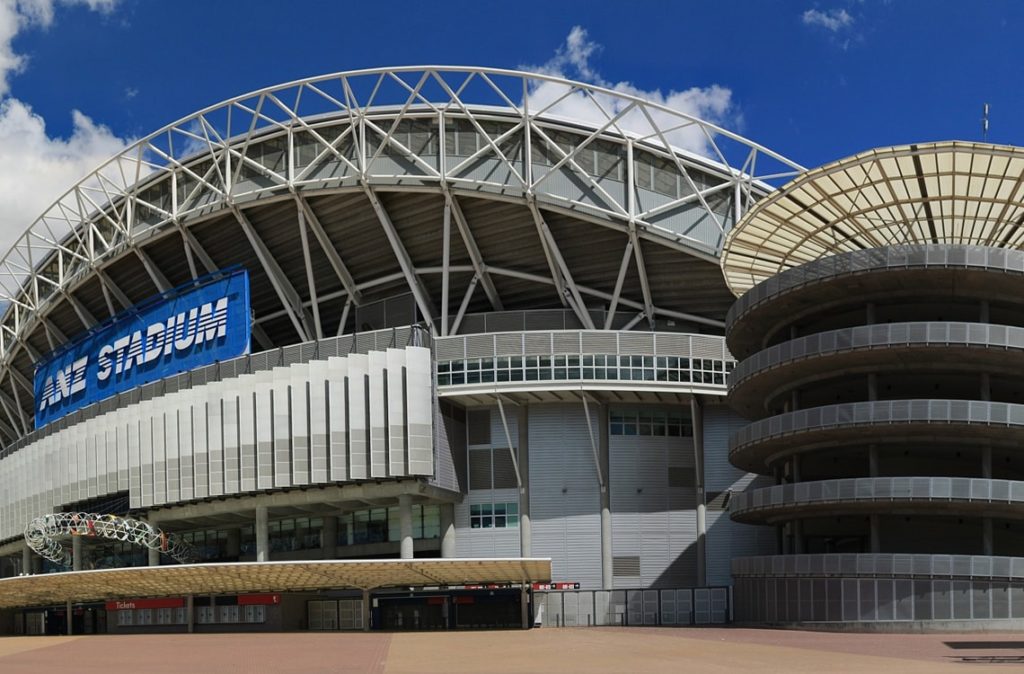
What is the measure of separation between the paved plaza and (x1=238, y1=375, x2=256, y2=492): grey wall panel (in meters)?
14.2

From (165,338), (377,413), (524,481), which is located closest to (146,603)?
(377,413)

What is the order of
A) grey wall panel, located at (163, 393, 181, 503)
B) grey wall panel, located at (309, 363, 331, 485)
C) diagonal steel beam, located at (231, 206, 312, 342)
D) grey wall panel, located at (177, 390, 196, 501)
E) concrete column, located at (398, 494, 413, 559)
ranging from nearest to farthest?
concrete column, located at (398, 494, 413, 559), grey wall panel, located at (309, 363, 331, 485), grey wall panel, located at (177, 390, 196, 501), grey wall panel, located at (163, 393, 181, 503), diagonal steel beam, located at (231, 206, 312, 342)

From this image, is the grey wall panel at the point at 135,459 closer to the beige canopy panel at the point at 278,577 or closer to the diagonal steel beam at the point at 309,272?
the beige canopy panel at the point at 278,577

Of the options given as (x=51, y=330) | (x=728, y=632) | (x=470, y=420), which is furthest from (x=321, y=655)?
(x=51, y=330)

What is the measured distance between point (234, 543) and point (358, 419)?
71.4ft

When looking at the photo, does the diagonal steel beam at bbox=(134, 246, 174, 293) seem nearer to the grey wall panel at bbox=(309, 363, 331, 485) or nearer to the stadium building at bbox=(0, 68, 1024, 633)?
the stadium building at bbox=(0, 68, 1024, 633)

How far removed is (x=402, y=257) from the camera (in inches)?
3182

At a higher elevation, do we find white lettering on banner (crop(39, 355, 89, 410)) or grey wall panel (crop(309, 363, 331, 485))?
white lettering on banner (crop(39, 355, 89, 410))

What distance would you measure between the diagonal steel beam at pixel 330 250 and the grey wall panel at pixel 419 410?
14.6 meters

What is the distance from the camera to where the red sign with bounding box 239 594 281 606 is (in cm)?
7112

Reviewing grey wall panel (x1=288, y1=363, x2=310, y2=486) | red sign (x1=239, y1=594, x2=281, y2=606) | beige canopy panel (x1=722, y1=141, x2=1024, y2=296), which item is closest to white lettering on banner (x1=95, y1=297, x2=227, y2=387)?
grey wall panel (x1=288, y1=363, x2=310, y2=486)

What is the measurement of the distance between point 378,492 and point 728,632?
78.0 feet

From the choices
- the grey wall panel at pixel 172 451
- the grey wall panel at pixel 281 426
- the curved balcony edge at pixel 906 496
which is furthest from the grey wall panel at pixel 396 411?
the curved balcony edge at pixel 906 496

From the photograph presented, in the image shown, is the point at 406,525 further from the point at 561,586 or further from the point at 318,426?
the point at 561,586
